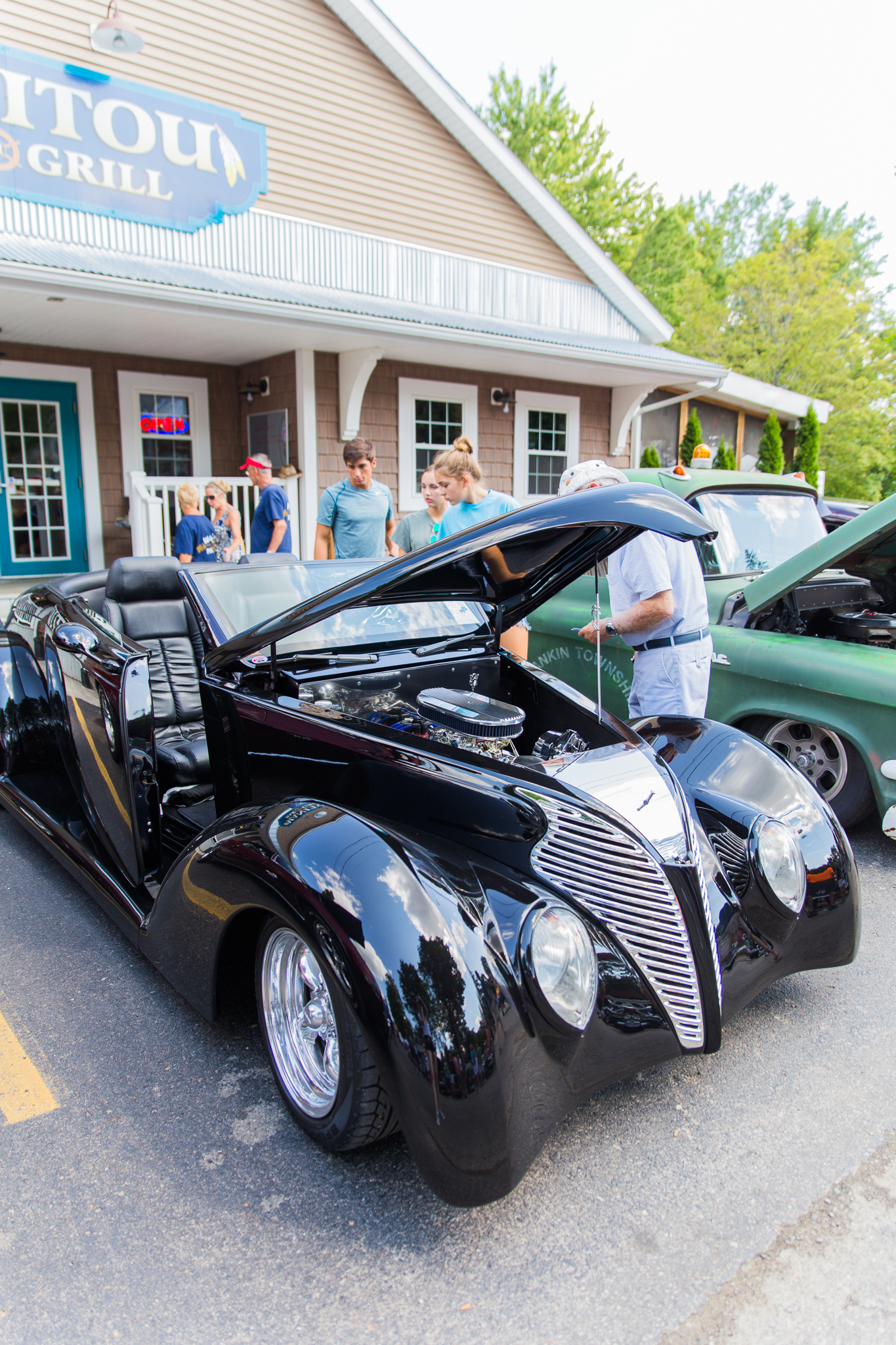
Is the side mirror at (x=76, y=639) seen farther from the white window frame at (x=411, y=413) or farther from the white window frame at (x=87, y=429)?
the white window frame at (x=411, y=413)

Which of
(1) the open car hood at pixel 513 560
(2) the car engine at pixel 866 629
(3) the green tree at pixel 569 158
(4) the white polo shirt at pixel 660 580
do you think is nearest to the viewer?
(1) the open car hood at pixel 513 560

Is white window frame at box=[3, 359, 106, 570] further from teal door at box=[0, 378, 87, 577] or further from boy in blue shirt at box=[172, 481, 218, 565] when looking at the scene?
boy in blue shirt at box=[172, 481, 218, 565]

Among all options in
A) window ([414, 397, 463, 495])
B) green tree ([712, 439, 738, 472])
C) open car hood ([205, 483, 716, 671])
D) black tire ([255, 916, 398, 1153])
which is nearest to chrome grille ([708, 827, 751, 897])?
open car hood ([205, 483, 716, 671])

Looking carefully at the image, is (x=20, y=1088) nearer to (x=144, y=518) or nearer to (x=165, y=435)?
(x=144, y=518)

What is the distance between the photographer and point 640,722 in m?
3.48

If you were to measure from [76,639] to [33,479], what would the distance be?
7.54 meters

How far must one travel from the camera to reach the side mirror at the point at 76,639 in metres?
3.26

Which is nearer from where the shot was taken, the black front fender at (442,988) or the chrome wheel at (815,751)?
the black front fender at (442,988)

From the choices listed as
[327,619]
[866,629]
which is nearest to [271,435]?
[866,629]

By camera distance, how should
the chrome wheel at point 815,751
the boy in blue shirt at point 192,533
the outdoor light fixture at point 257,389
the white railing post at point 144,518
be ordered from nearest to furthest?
1. the chrome wheel at point 815,751
2. the boy in blue shirt at point 192,533
3. the white railing post at point 144,518
4. the outdoor light fixture at point 257,389

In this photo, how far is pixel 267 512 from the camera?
759 cm

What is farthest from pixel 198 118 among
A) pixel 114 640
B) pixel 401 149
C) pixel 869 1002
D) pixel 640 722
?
pixel 869 1002

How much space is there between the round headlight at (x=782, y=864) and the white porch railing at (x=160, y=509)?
7.63 m

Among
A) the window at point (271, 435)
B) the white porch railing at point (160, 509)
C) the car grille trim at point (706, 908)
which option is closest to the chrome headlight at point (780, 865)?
the car grille trim at point (706, 908)
